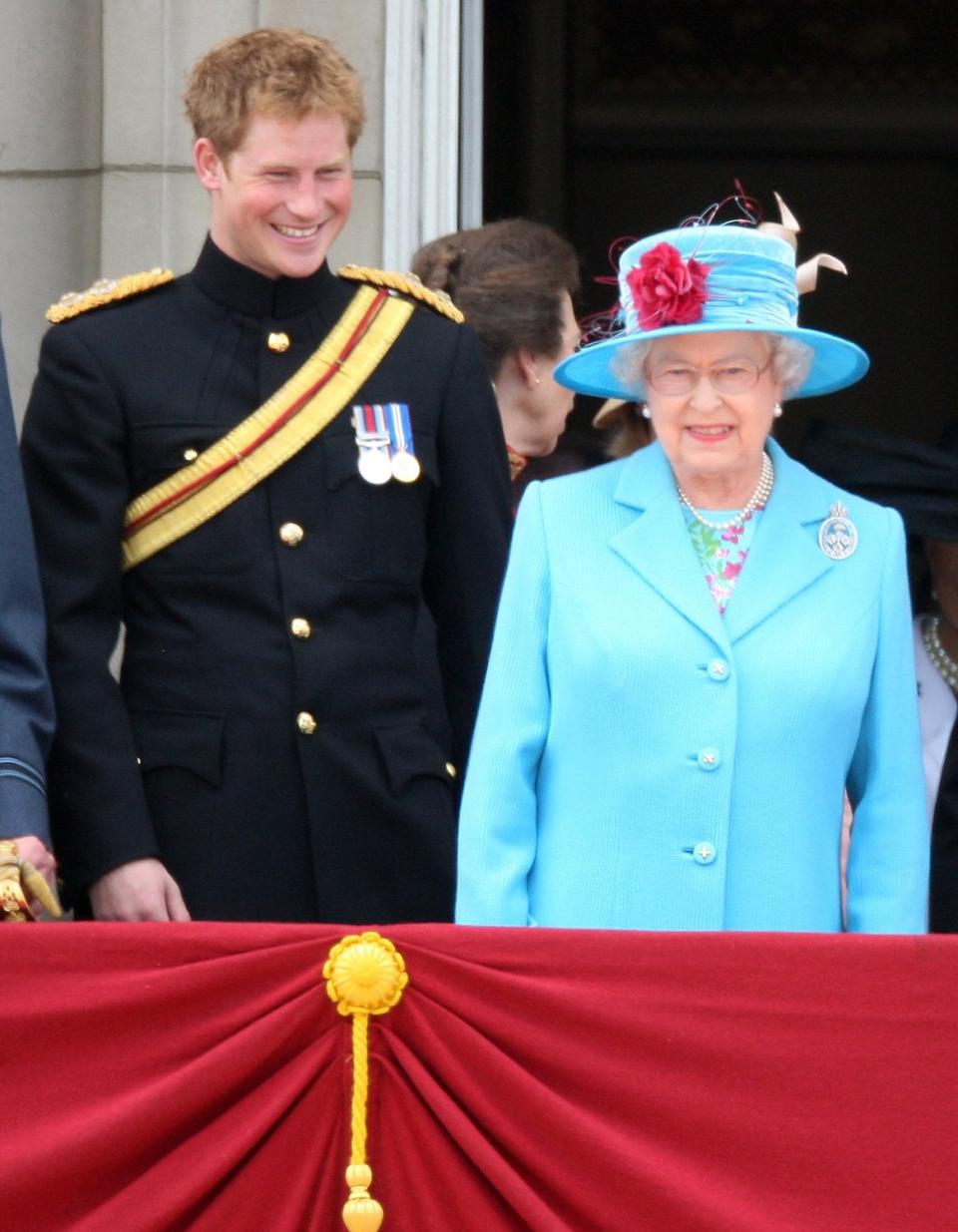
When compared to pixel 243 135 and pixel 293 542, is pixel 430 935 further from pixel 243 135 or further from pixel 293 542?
pixel 243 135

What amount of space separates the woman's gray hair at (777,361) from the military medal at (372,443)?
449 millimetres

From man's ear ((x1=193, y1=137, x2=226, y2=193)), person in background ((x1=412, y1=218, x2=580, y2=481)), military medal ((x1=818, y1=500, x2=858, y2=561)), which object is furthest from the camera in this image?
person in background ((x1=412, y1=218, x2=580, y2=481))

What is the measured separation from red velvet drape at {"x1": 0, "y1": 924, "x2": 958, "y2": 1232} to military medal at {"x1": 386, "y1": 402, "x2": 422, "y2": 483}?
955 millimetres

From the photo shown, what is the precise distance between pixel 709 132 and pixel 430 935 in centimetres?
518

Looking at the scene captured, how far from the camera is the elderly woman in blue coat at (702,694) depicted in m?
3.10

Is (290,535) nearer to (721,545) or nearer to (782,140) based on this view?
(721,545)

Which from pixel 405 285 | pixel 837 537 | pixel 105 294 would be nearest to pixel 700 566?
pixel 837 537

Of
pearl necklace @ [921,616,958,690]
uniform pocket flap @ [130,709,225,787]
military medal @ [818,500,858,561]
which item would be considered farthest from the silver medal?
pearl necklace @ [921,616,958,690]

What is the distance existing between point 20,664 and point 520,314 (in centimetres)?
116

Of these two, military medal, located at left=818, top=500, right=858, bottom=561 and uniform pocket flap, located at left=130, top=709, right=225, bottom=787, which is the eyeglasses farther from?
uniform pocket flap, located at left=130, top=709, right=225, bottom=787

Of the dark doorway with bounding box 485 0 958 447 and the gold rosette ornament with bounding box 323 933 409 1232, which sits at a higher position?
the dark doorway with bounding box 485 0 958 447

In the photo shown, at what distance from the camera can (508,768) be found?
10.2 feet

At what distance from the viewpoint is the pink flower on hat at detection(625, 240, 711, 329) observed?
3098 mm

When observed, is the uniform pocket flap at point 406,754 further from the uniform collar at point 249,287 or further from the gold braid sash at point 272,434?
the uniform collar at point 249,287
